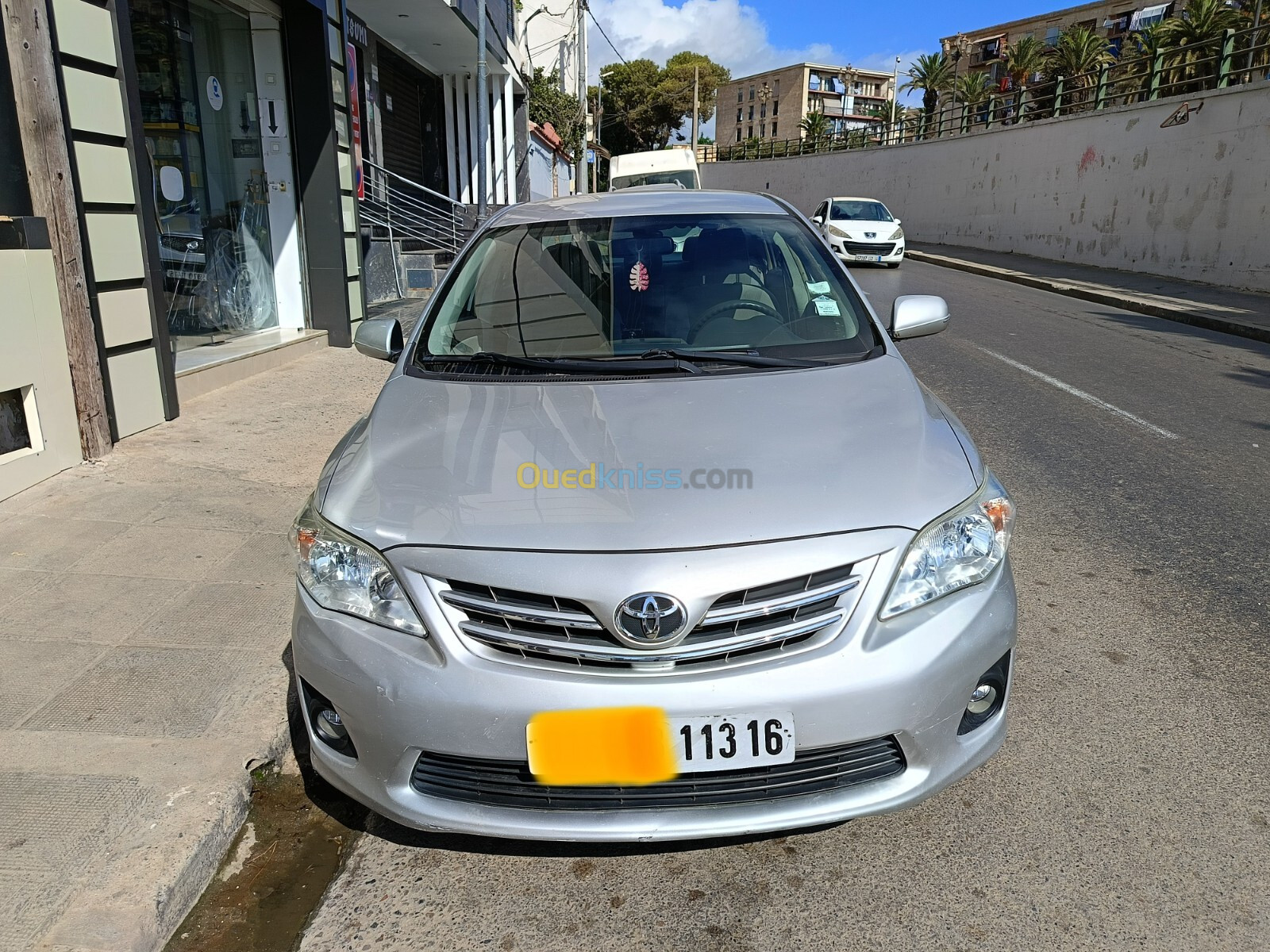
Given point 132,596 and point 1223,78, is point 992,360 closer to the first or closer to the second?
point 132,596

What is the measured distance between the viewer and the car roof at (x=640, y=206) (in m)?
3.68

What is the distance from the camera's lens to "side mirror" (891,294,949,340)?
3.49m

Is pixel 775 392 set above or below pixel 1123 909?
above

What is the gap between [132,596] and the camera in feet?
11.9

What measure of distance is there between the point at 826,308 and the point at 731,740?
1.84 metres

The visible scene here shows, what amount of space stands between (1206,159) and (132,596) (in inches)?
740

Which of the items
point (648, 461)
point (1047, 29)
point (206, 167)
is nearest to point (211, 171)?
point (206, 167)

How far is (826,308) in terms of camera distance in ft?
10.8

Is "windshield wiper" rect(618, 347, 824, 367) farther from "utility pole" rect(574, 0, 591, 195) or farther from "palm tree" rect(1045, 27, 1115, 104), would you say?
"utility pole" rect(574, 0, 591, 195)

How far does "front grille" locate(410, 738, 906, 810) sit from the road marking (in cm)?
507

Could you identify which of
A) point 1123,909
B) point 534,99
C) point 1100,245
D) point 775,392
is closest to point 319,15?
point 775,392

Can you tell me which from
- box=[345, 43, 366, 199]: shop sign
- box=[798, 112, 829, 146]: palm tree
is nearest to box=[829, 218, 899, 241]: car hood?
box=[345, 43, 366, 199]: shop sign

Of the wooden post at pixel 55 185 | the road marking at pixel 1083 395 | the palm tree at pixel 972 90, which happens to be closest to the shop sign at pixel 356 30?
the wooden post at pixel 55 185

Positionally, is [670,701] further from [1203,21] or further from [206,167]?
[1203,21]
